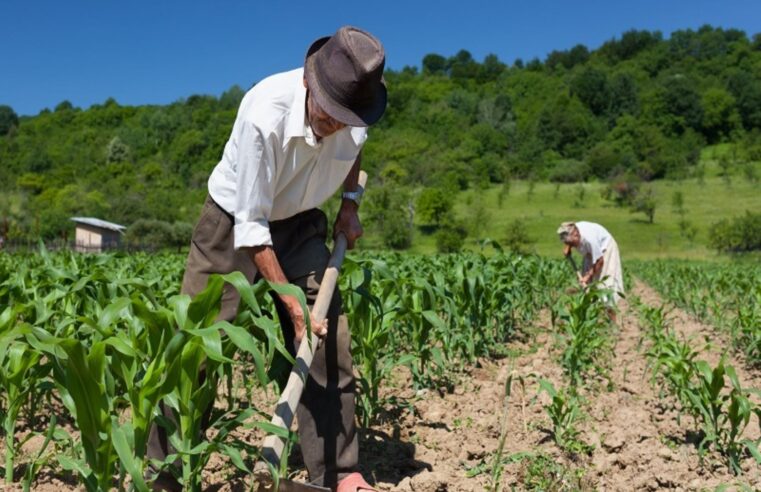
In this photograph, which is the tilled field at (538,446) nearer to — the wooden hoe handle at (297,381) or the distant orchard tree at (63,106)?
the wooden hoe handle at (297,381)

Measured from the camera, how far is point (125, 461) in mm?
1978

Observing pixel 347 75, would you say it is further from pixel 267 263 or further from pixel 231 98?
pixel 231 98

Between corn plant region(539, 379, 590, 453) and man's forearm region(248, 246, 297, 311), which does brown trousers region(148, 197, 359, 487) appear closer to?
man's forearm region(248, 246, 297, 311)

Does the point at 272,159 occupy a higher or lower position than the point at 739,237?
lower

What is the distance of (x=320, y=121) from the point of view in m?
2.55

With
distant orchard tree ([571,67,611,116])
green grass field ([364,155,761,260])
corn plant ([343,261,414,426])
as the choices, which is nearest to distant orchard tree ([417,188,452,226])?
green grass field ([364,155,761,260])

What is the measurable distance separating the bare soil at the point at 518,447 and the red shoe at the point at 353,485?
0.80 feet

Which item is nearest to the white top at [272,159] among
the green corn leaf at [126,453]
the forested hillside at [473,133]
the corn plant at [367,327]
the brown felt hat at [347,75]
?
the brown felt hat at [347,75]

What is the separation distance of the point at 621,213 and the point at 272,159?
4797cm

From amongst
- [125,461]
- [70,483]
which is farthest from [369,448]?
[125,461]

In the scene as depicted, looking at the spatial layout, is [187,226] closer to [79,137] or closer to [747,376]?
[747,376]

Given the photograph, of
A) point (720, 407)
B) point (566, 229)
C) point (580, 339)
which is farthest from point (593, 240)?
point (720, 407)

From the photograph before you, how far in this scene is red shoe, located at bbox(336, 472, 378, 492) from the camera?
2.64 metres

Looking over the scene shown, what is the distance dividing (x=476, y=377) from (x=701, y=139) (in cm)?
8692
